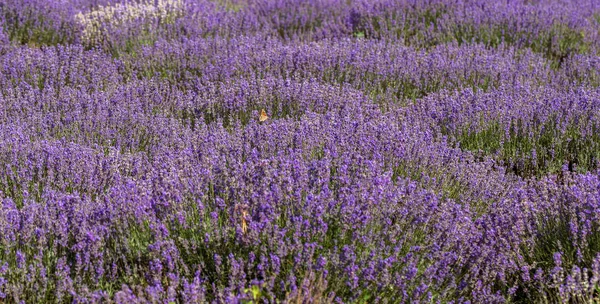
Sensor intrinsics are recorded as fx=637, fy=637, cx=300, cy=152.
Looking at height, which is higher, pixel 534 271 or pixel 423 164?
pixel 423 164

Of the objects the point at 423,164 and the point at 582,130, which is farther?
the point at 582,130

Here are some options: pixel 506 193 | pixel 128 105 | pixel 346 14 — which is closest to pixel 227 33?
pixel 346 14

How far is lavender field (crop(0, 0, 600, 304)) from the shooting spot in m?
2.37

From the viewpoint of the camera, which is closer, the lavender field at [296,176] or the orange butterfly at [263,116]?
the lavender field at [296,176]

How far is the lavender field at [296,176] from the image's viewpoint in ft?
7.77

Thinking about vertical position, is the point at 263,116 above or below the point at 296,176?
below

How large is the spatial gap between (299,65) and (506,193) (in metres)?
2.27

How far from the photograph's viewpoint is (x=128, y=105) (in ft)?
13.5

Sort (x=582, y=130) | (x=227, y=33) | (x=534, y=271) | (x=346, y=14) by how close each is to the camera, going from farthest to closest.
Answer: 1. (x=346, y=14)
2. (x=227, y=33)
3. (x=582, y=130)
4. (x=534, y=271)

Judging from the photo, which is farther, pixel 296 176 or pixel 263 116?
pixel 263 116

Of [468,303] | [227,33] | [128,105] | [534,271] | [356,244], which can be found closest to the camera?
[468,303]

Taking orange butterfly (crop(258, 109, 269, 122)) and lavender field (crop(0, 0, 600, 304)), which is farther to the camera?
orange butterfly (crop(258, 109, 269, 122))

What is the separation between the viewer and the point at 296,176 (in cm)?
281

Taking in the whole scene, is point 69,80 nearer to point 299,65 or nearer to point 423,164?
point 299,65
